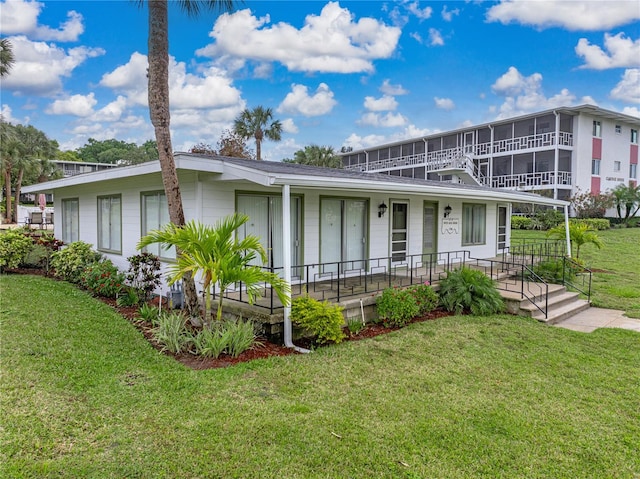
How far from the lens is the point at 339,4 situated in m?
13.1

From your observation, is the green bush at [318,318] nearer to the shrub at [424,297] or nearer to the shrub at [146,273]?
the shrub at [424,297]

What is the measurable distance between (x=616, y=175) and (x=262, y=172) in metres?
34.3

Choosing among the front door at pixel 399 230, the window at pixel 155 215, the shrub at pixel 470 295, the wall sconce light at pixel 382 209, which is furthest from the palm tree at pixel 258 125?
the shrub at pixel 470 295

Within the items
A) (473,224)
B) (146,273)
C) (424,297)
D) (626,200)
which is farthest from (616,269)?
(626,200)

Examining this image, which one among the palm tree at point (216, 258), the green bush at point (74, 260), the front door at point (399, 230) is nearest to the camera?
the palm tree at point (216, 258)

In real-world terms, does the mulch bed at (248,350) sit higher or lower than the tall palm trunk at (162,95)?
lower

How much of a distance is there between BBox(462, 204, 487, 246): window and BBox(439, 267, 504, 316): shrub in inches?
180

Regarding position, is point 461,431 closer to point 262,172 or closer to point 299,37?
point 262,172

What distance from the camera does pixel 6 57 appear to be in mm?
21844

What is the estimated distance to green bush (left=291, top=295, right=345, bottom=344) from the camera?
6.32 meters

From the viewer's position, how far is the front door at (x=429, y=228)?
1195cm

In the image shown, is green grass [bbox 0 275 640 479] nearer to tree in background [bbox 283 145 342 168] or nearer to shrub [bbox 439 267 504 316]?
shrub [bbox 439 267 504 316]

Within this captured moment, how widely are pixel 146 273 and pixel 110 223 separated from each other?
3371mm

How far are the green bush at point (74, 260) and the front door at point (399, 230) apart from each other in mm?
7635
